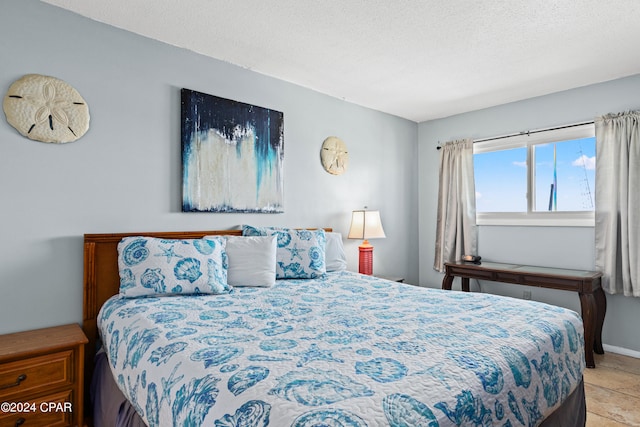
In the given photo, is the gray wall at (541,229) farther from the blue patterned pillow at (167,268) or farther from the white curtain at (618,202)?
the blue patterned pillow at (167,268)

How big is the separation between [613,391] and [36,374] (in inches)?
140

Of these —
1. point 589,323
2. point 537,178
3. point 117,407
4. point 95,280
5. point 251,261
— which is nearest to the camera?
point 117,407

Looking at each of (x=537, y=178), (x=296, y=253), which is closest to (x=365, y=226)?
(x=296, y=253)

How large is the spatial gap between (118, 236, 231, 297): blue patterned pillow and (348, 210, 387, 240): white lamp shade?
1.63 meters

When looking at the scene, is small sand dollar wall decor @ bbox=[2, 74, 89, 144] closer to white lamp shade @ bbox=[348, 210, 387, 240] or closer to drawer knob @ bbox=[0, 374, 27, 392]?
drawer knob @ bbox=[0, 374, 27, 392]

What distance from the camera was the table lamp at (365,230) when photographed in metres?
3.65

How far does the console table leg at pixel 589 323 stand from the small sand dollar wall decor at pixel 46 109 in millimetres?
3938

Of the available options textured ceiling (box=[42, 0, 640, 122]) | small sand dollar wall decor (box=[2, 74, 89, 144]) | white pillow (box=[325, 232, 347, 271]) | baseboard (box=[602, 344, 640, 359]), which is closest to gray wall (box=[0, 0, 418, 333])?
small sand dollar wall decor (box=[2, 74, 89, 144])

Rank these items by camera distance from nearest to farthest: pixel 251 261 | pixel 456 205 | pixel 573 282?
1. pixel 251 261
2. pixel 573 282
3. pixel 456 205

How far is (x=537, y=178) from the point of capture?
3836 millimetres

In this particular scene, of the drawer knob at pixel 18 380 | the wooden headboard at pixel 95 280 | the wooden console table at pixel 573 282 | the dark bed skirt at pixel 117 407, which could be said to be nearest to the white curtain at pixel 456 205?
the wooden console table at pixel 573 282

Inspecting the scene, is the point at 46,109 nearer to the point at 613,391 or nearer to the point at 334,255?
the point at 334,255

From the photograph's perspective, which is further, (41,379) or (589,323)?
(589,323)

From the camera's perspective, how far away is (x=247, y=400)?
0.98m
